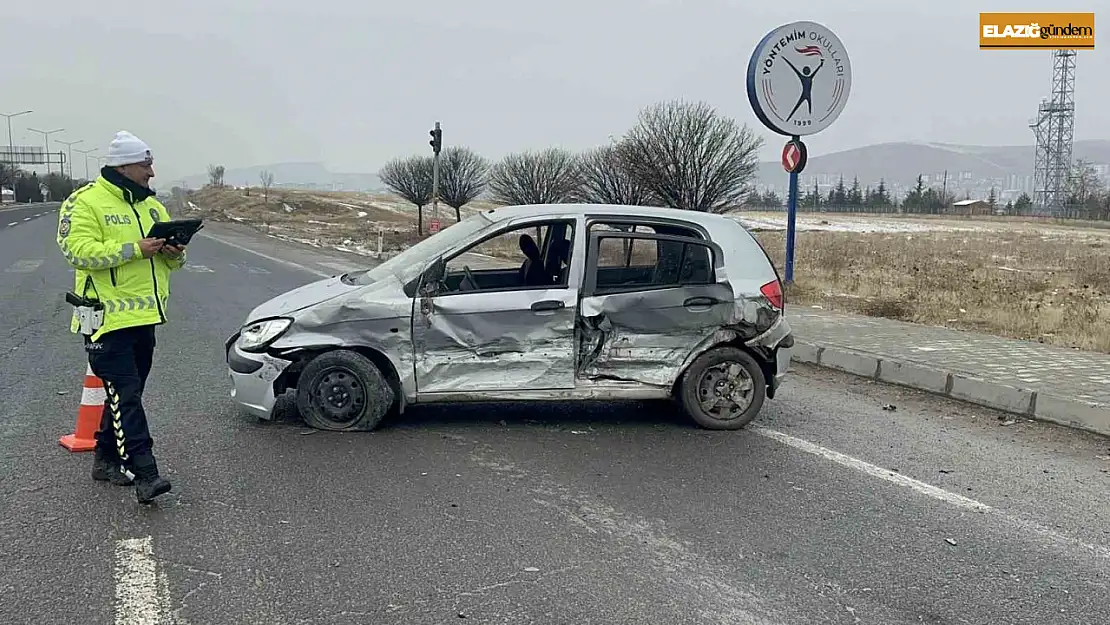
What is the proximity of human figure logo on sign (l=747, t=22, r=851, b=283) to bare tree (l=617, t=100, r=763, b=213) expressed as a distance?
11.6 meters

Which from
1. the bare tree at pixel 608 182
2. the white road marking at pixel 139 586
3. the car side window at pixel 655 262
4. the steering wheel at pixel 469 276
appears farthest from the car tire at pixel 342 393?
the bare tree at pixel 608 182

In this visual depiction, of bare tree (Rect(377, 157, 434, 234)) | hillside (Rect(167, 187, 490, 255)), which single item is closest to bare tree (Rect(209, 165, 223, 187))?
hillside (Rect(167, 187, 490, 255))

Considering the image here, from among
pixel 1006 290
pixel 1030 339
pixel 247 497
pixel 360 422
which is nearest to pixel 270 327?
pixel 360 422

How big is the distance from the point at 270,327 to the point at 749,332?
3298 mm

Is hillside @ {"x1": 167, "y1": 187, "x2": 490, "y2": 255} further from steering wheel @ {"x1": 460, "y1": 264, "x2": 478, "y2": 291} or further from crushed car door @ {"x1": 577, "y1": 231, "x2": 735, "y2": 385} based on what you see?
crushed car door @ {"x1": 577, "y1": 231, "x2": 735, "y2": 385}

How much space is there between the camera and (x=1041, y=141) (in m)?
102

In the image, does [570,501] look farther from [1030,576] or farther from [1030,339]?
[1030,339]

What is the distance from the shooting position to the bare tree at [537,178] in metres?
42.4

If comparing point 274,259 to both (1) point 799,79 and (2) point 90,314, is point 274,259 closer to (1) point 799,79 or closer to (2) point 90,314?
(1) point 799,79

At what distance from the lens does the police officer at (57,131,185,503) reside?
425 cm

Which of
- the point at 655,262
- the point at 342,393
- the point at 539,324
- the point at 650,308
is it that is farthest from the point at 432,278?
the point at 655,262

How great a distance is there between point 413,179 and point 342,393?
42773 millimetres

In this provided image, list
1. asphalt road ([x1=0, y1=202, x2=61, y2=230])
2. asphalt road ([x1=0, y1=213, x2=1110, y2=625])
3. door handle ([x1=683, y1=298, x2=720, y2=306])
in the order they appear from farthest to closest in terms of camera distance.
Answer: asphalt road ([x1=0, y1=202, x2=61, y2=230]) < door handle ([x1=683, y1=298, x2=720, y2=306]) < asphalt road ([x1=0, y1=213, x2=1110, y2=625])

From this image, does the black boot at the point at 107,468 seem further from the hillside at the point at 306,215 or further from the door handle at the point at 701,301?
the hillside at the point at 306,215
